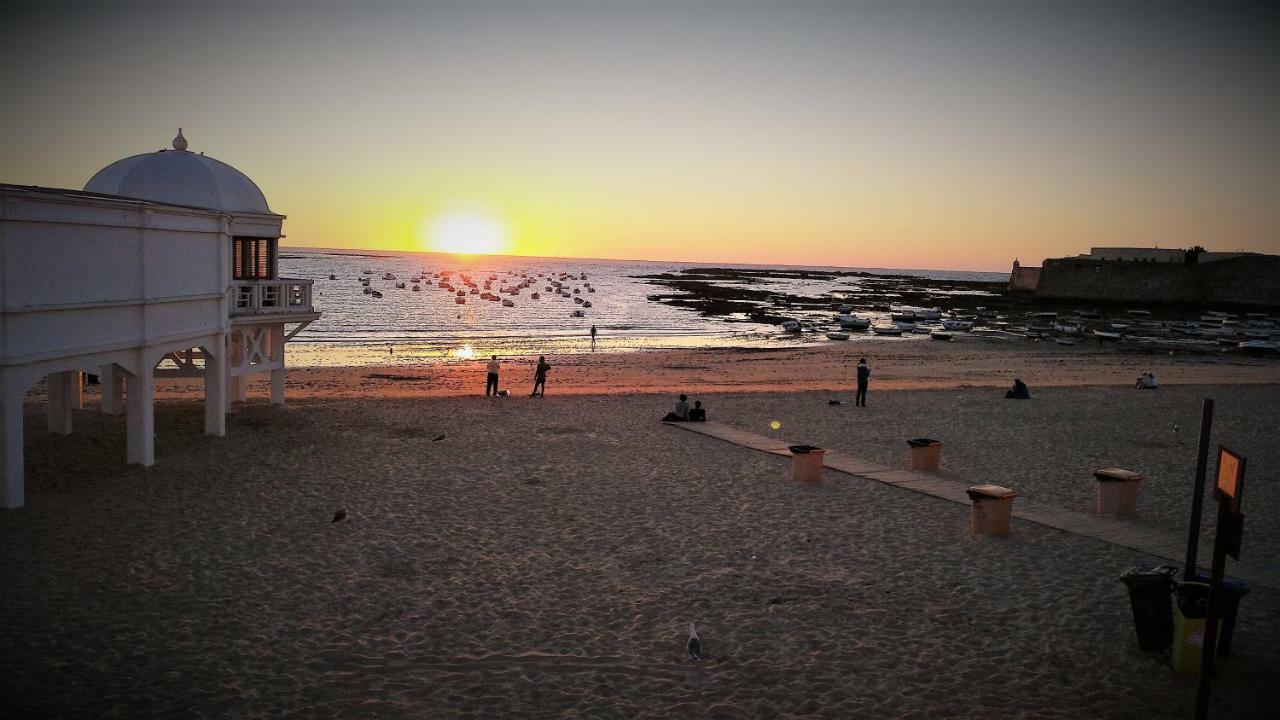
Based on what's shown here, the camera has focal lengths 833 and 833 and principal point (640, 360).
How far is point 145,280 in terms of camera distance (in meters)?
16.0

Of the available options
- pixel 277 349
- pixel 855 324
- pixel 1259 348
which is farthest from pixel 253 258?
pixel 1259 348

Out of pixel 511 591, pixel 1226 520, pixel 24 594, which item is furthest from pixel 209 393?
pixel 1226 520

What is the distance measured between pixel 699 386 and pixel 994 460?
17701 mm

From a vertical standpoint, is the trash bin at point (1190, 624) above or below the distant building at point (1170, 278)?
below

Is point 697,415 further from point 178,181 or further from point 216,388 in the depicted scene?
point 178,181

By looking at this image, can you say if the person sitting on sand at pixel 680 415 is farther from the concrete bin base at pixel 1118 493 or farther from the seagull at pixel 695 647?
the seagull at pixel 695 647

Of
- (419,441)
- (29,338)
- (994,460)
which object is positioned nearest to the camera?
(29,338)

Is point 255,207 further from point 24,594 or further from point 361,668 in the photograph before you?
point 361,668

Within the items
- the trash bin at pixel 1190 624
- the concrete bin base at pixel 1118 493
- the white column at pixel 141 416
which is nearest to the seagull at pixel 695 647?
the trash bin at pixel 1190 624

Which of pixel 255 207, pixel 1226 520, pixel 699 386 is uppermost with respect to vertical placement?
pixel 255 207

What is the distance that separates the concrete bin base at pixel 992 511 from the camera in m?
12.8

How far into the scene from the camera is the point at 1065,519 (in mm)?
13906

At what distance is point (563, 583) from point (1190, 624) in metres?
6.97

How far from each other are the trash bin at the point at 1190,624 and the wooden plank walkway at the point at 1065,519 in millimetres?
3596
